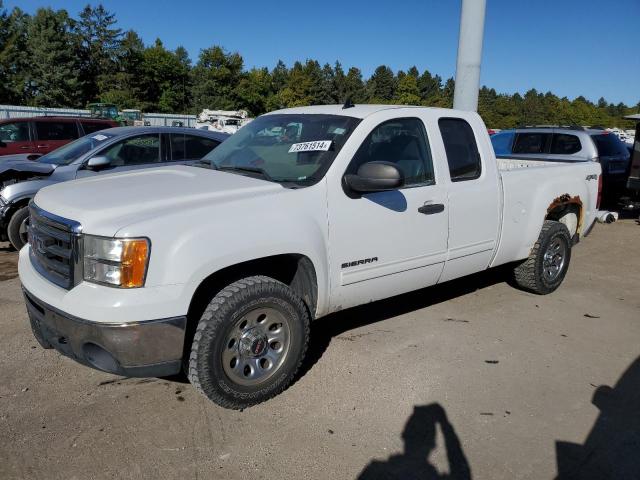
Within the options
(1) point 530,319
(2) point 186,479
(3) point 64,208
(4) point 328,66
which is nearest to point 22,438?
(2) point 186,479

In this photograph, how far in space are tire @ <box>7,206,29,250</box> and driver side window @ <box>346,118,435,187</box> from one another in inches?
200

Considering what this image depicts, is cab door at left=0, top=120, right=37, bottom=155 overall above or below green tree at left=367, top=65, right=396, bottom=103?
below

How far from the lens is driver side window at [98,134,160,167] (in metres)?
7.39

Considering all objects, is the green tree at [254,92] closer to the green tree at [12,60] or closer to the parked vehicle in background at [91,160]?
the green tree at [12,60]

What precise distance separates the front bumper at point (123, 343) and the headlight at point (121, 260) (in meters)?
0.23

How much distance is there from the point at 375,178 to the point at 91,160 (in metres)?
4.81

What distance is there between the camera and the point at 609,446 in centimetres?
303

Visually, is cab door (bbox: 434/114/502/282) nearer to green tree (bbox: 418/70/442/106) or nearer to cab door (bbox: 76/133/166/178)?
cab door (bbox: 76/133/166/178)

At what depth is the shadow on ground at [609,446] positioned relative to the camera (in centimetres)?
281

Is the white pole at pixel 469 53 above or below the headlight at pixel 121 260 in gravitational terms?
above

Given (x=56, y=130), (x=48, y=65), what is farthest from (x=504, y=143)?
(x=48, y=65)

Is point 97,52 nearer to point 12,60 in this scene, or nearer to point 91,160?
point 12,60

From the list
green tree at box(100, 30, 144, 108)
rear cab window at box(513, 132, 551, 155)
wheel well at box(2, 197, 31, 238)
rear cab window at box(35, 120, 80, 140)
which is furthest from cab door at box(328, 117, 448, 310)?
green tree at box(100, 30, 144, 108)

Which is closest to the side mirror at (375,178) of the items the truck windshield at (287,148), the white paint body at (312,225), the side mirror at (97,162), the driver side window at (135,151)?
the white paint body at (312,225)
